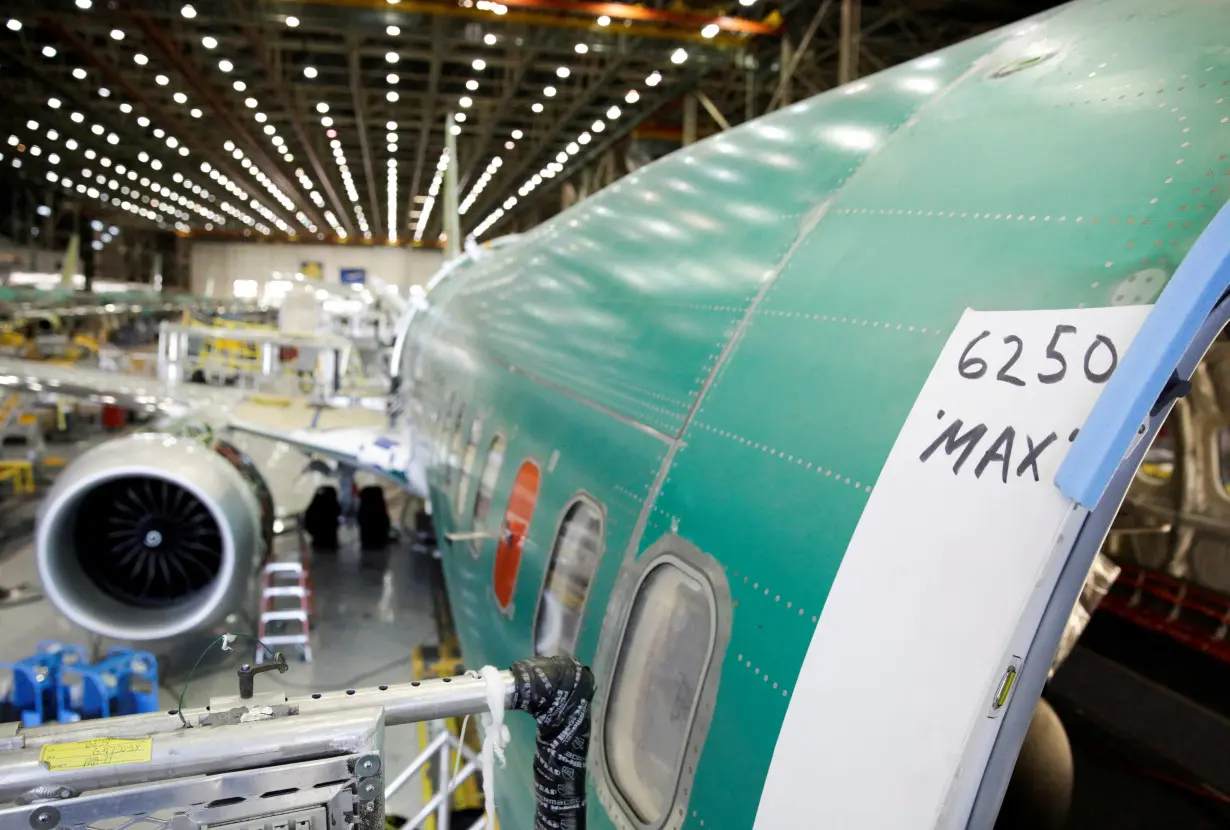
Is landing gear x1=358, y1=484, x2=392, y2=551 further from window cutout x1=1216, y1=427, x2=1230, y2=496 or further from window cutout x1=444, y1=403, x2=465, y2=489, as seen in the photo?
Result: window cutout x1=1216, y1=427, x2=1230, y2=496

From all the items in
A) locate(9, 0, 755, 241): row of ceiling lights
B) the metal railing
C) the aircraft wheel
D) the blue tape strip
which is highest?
locate(9, 0, 755, 241): row of ceiling lights

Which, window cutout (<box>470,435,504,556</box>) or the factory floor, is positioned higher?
window cutout (<box>470,435,504,556</box>)

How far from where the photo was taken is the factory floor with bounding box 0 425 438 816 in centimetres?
799

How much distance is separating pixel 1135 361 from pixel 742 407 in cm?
119

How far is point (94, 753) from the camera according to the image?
72.2 inches

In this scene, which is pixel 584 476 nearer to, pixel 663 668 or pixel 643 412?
pixel 643 412

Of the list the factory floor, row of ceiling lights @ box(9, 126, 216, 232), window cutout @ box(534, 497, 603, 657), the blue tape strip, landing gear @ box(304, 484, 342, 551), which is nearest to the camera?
the blue tape strip

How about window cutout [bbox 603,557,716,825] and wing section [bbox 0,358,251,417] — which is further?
wing section [bbox 0,358,251,417]

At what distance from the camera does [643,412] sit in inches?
127

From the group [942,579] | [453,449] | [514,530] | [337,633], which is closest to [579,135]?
[337,633]

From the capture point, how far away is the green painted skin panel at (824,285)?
2076 mm

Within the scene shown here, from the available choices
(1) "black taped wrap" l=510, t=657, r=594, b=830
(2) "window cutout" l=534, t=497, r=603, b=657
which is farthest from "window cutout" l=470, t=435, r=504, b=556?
(1) "black taped wrap" l=510, t=657, r=594, b=830

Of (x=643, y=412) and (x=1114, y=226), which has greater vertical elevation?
(x=1114, y=226)

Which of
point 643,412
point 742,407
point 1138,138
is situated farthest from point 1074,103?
point 643,412
